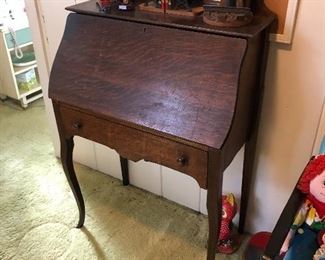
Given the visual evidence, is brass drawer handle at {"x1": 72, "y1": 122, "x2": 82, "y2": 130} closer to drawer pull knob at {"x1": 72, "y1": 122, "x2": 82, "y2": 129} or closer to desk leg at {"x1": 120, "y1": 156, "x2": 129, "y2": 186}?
drawer pull knob at {"x1": 72, "y1": 122, "x2": 82, "y2": 129}

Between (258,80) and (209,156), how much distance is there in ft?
1.21

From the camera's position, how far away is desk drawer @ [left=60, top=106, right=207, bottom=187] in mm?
1082

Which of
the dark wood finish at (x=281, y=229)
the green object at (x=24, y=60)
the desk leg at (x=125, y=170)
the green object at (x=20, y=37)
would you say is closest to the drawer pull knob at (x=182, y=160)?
the dark wood finish at (x=281, y=229)

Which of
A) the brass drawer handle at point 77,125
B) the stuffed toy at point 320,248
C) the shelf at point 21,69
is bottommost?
the shelf at point 21,69

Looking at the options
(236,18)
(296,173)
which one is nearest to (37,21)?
(236,18)

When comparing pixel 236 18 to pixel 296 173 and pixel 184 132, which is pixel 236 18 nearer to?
pixel 184 132

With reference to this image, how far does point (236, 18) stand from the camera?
1032mm

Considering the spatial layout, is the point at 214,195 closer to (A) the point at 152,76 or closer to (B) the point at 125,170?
(A) the point at 152,76

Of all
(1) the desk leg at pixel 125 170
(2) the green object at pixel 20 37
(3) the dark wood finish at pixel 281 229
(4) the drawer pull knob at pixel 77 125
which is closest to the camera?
(3) the dark wood finish at pixel 281 229

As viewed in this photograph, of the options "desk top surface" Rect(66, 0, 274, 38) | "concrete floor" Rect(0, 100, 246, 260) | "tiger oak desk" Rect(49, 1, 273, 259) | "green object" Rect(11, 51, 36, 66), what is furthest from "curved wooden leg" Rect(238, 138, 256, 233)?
"green object" Rect(11, 51, 36, 66)

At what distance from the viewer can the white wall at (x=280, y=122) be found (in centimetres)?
A: 114

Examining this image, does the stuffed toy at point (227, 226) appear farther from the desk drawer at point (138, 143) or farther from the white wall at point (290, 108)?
the desk drawer at point (138, 143)

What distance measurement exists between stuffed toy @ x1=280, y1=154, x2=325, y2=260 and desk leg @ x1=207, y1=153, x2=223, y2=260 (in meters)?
0.22

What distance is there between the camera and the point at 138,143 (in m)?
Result: 1.18
